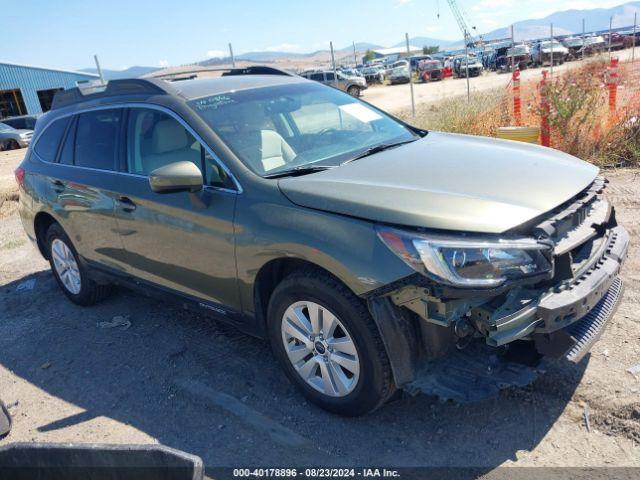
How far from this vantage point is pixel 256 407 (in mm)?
3406

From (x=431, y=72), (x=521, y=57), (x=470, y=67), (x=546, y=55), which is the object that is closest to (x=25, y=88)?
(x=431, y=72)

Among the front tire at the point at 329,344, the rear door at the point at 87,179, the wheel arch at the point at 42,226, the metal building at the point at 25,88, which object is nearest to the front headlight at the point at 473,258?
the front tire at the point at 329,344

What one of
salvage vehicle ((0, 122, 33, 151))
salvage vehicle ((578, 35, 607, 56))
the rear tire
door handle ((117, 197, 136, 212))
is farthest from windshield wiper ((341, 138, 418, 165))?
salvage vehicle ((578, 35, 607, 56))

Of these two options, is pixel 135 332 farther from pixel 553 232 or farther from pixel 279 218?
pixel 553 232

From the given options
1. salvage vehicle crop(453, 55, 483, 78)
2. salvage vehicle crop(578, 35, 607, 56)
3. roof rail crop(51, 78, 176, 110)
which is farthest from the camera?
salvage vehicle crop(453, 55, 483, 78)

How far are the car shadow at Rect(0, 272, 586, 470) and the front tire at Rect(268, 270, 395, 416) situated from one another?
189 mm

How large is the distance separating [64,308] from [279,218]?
3289 mm

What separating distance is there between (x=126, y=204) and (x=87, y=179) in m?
0.65

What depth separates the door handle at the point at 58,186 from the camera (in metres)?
4.82

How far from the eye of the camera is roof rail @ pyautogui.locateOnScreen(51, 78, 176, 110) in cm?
400

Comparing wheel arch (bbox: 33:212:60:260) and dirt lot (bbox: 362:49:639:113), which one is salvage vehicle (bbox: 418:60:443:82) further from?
wheel arch (bbox: 33:212:60:260)

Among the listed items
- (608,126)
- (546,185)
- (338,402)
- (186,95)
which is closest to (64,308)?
(186,95)

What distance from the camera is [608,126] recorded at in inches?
315

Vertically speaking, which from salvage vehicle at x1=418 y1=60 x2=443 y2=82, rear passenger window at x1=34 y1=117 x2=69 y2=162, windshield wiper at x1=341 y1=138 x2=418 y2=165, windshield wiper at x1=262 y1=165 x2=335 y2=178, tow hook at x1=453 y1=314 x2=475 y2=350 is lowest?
salvage vehicle at x1=418 y1=60 x2=443 y2=82
